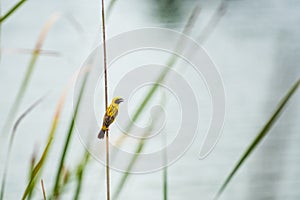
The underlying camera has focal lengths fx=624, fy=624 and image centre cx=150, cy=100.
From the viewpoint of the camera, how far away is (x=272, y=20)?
2896 mm

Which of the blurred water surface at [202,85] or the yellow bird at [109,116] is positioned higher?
the yellow bird at [109,116]

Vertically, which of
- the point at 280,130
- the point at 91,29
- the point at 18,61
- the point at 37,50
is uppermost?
the point at 37,50

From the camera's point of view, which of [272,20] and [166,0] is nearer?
[272,20]

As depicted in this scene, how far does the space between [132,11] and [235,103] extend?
0.78 meters

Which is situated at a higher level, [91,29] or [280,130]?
[280,130]

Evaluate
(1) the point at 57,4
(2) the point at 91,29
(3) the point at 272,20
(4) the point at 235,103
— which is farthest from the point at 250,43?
(1) the point at 57,4

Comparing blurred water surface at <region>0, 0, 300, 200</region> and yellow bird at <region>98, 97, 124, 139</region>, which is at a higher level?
yellow bird at <region>98, 97, 124, 139</region>

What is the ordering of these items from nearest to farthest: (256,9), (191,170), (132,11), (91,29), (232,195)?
(232,195) → (191,170) → (91,29) → (132,11) → (256,9)

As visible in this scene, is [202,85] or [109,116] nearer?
[109,116]

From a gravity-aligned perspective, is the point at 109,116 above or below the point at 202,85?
above

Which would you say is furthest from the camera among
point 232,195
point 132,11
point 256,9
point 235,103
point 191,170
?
point 256,9

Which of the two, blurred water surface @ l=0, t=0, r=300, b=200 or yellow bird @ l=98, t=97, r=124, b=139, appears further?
blurred water surface @ l=0, t=0, r=300, b=200

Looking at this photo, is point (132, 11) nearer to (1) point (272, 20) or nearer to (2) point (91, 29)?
(2) point (91, 29)

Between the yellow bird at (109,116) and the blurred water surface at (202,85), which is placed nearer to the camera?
the yellow bird at (109,116)
